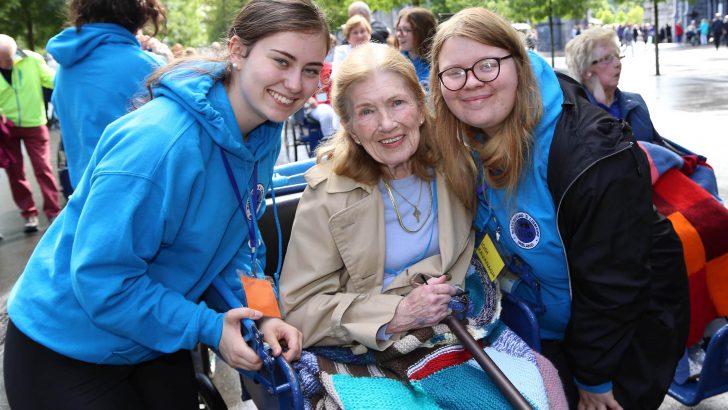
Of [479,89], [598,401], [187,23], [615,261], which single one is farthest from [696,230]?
[187,23]

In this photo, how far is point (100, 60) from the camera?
337 centimetres

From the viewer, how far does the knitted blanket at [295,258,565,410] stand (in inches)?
80.7

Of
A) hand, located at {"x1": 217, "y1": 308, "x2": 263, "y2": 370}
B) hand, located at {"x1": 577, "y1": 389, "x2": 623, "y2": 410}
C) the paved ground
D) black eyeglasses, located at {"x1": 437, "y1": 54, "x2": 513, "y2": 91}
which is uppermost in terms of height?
black eyeglasses, located at {"x1": 437, "y1": 54, "x2": 513, "y2": 91}

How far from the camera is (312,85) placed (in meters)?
2.09

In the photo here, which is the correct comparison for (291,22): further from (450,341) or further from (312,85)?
(450,341)

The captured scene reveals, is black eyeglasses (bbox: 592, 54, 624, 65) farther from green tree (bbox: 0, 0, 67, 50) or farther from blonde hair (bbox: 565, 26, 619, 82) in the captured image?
green tree (bbox: 0, 0, 67, 50)

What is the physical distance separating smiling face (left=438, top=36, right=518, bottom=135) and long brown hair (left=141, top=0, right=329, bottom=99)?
0.46 metres

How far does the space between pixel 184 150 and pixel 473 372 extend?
45.3 inches

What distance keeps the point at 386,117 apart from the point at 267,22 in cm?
64

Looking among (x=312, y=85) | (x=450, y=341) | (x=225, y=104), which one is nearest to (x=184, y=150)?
(x=225, y=104)

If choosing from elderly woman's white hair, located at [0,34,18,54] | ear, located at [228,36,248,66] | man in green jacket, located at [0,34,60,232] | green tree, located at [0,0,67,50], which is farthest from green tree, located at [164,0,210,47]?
ear, located at [228,36,248,66]

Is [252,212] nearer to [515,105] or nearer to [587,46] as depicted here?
[515,105]

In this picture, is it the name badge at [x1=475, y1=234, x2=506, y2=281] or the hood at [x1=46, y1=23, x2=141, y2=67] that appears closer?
the name badge at [x1=475, y1=234, x2=506, y2=281]

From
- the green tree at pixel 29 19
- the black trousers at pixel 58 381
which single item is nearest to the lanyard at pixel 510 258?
the black trousers at pixel 58 381
